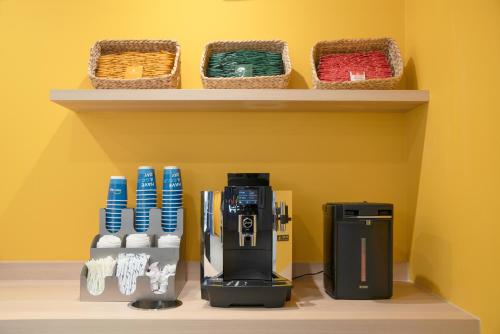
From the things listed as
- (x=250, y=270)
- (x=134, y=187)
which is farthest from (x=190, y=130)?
(x=250, y=270)

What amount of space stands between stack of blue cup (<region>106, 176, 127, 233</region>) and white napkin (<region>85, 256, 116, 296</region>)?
172mm

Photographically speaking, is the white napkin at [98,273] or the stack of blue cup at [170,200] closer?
the white napkin at [98,273]

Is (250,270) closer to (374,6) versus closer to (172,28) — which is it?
(172,28)

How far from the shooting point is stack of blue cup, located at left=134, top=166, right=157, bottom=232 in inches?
73.6

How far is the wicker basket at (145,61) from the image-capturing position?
1799 mm

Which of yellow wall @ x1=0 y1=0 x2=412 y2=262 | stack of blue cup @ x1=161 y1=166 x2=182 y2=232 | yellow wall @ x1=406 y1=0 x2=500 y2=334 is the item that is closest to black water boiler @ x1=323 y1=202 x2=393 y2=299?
yellow wall @ x1=406 y1=0 x2=500 y2=334

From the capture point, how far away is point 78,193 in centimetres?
205

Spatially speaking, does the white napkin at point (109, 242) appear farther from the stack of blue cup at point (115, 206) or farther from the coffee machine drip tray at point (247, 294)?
the coffee machine drip tray at point (247, 294)

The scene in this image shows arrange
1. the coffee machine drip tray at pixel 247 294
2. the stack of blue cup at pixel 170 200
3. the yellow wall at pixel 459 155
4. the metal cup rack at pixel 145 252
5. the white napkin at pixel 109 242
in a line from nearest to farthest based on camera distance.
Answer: the yellow wall at pixel 459 155
the coffee machine drip tray at pixel 247 294
the metal cup rack at pixel 145 252
the white napkin at pixel 109 242
the stack of blue cup at pixel 170 200

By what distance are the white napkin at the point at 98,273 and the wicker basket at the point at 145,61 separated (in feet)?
2.21

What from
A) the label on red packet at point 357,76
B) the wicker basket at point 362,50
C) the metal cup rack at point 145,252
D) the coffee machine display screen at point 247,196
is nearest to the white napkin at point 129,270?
the metal cup rack at point 145,252

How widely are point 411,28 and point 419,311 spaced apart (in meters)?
1.20

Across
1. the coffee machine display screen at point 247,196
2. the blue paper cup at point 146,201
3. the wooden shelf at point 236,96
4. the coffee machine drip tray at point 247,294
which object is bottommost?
the coffee machine drip tray at point 247,294

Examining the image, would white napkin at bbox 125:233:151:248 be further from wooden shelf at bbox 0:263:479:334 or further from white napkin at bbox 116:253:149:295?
wooden shelf at bbox 0:263:479:334
